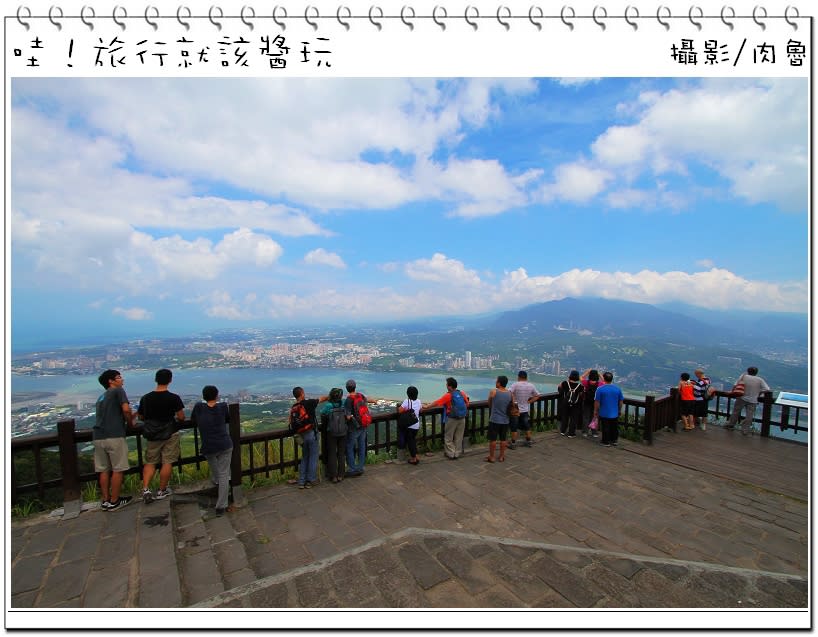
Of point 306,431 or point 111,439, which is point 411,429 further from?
point 111,439

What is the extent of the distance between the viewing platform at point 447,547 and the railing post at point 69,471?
0.16 meters

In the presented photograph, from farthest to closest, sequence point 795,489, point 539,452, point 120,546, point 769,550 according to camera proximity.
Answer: point 539,452
point 795,489
point 769,550
point 120,546

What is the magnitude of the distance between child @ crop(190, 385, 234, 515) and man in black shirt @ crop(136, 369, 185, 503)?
293mm

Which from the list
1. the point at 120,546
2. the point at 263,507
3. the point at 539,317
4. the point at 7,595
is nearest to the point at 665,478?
the point at 263,507

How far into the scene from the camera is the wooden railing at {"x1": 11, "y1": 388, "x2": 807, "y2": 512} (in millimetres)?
4188

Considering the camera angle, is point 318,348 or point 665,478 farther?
point 318,348

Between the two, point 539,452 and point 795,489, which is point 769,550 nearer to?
point 795,489

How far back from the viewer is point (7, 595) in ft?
8.66

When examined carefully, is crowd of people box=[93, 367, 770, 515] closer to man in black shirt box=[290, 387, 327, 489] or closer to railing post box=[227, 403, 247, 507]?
man in black shirt box=[290, 387, 327, 489]

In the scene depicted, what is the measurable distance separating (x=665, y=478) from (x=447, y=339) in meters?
58.9

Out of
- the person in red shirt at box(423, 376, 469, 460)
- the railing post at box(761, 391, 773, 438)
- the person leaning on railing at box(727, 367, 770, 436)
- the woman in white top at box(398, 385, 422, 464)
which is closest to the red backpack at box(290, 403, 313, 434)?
the woman in white top at box(398, 385, 422, 464)

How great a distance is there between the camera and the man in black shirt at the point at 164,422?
4406mm

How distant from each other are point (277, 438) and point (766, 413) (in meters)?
11.5
